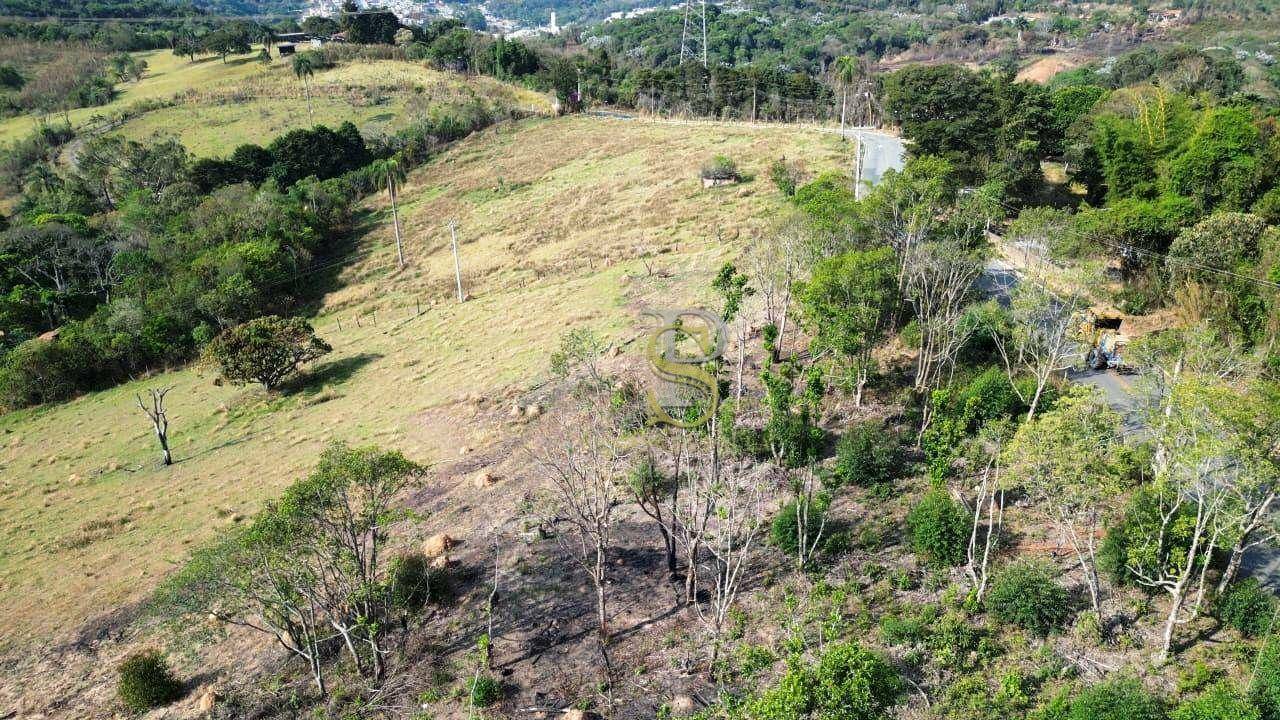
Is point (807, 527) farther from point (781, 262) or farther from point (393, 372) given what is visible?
point (393, 372)

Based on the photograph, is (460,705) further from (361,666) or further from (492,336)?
(492,336)

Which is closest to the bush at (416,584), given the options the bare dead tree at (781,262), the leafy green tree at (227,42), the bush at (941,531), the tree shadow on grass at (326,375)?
the bush at (941,531)

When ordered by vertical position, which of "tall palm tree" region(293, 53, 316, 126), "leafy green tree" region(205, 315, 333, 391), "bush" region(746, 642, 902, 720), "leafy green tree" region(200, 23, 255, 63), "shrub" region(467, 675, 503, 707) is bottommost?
"shrub" region(467, 675, 503, 707)

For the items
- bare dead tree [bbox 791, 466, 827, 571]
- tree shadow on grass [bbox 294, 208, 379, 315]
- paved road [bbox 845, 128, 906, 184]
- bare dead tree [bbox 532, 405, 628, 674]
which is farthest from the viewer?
tree shadow on grass [bbox 294, 208, 379, 315]

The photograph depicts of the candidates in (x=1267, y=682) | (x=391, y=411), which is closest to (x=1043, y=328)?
(x=1267, y=682)

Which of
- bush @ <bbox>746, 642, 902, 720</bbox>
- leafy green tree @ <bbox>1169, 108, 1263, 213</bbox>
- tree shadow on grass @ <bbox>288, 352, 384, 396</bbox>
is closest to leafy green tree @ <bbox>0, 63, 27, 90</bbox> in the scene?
tree shadow on grass @ <bbox>288, 352, 384, 396</bbox>

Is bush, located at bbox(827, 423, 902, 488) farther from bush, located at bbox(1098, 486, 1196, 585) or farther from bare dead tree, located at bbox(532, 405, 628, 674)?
bare dead tree, located at bbox(532, 405, 628, 674)
